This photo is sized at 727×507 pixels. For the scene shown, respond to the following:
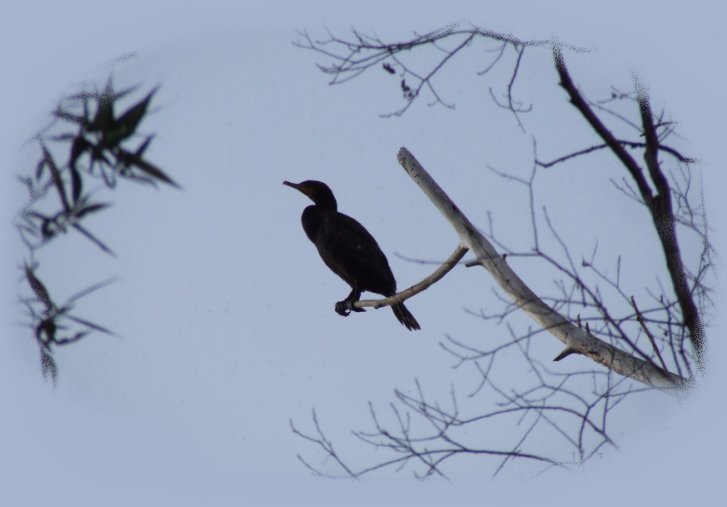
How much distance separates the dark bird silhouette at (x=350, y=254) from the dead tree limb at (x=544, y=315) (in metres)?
1.13

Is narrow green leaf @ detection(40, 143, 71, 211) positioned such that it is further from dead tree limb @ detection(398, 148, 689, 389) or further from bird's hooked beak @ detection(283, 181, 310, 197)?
bird's hooked beak @ detection(283, 181, 310, 197)

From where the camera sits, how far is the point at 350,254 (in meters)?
4.99

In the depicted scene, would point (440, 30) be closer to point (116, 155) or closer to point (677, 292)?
point (677, 292)

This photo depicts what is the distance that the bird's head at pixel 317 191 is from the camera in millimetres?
5285

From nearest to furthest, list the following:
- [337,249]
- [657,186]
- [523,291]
Result: [657,186] → [523,291] → [337,249]

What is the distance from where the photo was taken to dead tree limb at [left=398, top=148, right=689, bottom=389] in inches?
123

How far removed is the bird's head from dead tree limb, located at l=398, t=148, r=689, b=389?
4.85ft

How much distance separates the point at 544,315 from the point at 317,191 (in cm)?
225

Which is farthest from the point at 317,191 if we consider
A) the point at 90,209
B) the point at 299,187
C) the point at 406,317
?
the point at 90,209

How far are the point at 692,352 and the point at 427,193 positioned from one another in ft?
4.81

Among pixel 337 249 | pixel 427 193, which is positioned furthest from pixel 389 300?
pixel 337 249

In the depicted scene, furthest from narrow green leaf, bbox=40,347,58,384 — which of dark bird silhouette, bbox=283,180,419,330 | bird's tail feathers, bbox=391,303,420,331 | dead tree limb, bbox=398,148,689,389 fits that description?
dark bird silhouette, bbox=283,180,419,330

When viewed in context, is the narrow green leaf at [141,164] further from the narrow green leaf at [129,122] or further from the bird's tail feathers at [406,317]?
the bird's tail feathers at [406,317]

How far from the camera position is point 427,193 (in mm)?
3938
